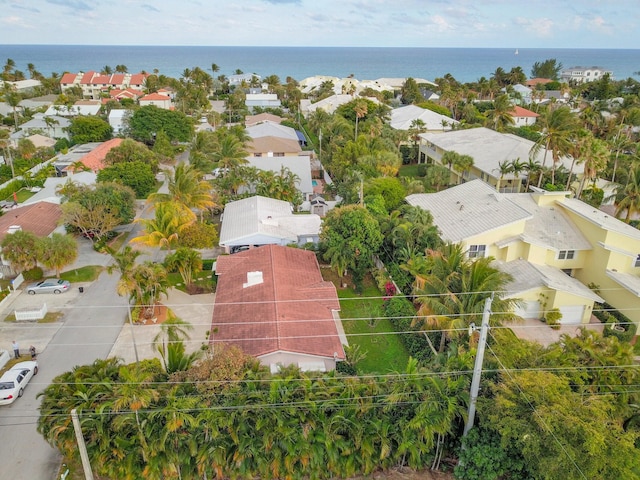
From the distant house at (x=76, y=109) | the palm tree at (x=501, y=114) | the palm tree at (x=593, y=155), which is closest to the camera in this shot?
the palm tree at (x=593, y=155)

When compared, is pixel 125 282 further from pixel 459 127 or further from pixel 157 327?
pixel 459 127

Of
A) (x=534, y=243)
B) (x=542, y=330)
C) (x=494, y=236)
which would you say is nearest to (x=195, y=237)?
(x=494, y=236)

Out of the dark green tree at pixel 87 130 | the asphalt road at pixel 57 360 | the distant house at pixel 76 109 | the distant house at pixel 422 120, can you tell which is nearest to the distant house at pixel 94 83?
the distant house at pixel 76 109

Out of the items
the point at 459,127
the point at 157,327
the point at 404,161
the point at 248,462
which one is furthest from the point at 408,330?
the point at 459,127

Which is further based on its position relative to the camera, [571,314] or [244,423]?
[571,314]

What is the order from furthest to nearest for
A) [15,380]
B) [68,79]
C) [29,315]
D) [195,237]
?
[68,79] → [195,237] → [29,315] → [15,380]

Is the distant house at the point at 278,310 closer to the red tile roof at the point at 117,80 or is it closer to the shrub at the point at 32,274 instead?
the shrub at the point at 32,274

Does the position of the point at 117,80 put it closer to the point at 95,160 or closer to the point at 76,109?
the point at 76,109
